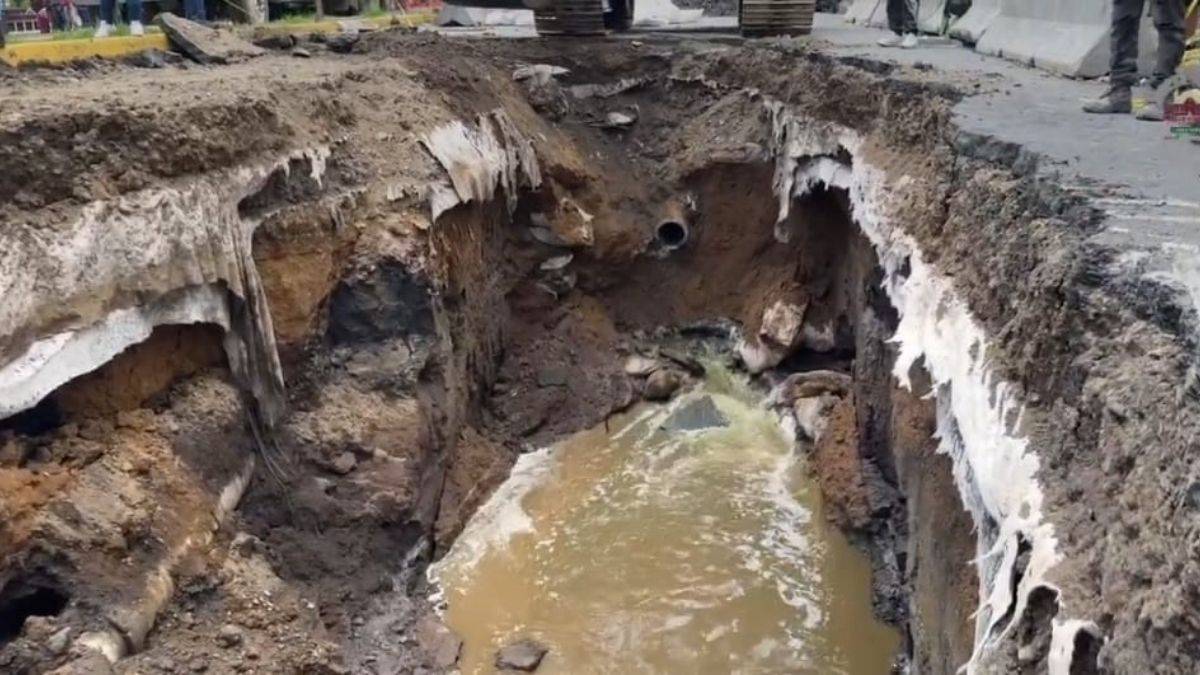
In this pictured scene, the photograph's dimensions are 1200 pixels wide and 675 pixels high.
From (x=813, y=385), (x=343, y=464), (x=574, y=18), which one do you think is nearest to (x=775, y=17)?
(x=574, y=18)

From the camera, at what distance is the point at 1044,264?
159 inches

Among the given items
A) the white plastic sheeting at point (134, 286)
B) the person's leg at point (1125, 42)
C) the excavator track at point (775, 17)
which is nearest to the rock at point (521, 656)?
the white plastic sheeting at point (134, 286)

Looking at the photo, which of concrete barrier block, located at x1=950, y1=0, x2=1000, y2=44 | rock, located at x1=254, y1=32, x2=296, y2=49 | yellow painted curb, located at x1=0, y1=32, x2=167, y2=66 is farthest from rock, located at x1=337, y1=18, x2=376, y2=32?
concrete barrier block, located at x1=950, y1=0, x2=1000, y2=44

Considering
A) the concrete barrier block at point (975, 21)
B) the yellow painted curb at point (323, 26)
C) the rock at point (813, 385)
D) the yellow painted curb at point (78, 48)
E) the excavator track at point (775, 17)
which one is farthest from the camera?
the excavator track at point (775, 17)

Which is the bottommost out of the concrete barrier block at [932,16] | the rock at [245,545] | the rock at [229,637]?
the rock at [229,637]

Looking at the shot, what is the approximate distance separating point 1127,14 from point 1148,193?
2848mm

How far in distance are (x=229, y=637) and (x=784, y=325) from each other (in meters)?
5.95

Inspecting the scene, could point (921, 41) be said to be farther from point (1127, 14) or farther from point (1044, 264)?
point (1044, 264)

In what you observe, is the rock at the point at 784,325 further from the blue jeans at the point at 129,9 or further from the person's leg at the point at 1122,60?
the blue jeans at the point at 129,9

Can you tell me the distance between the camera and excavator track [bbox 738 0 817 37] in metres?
12.3

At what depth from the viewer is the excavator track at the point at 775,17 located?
1234 centimetres

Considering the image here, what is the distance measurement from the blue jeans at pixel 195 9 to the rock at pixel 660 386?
279 inches

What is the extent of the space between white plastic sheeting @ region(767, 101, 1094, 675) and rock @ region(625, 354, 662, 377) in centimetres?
283

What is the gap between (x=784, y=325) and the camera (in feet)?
31.8
